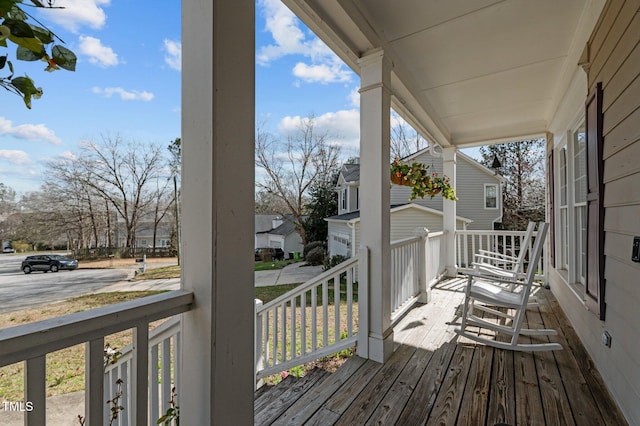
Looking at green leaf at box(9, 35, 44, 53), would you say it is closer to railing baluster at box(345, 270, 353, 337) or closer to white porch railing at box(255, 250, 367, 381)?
white porch railing at box(255, 250, 367, 381)

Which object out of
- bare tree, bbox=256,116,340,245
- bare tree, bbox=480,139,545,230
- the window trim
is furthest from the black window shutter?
bare tree, bbox=480,139,545,230

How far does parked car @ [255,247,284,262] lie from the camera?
31.7 ft

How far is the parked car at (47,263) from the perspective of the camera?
0.75 metres

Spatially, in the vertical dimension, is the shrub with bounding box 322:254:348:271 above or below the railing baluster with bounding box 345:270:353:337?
below

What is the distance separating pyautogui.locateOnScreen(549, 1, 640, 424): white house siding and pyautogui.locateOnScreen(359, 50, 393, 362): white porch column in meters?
1.40

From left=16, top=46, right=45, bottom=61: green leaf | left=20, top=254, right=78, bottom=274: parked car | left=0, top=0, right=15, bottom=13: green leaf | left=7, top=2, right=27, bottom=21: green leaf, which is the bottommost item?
left=20, top=254, right=78, bottom=274: parked car

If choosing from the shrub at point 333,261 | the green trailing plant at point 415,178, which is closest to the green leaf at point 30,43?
the green trailing plant at point 415,178

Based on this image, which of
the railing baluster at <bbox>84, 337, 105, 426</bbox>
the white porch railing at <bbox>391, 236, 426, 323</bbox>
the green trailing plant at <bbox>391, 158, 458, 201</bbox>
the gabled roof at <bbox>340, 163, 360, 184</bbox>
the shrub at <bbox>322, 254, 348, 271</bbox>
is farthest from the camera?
the gabled roof at <bbox>340, 163, 360, 184</bbox>

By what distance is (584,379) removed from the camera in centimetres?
210

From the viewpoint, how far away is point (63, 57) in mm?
670

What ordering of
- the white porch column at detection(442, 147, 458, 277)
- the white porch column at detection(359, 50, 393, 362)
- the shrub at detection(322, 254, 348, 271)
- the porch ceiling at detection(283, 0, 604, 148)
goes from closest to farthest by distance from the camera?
the porch ceiling at detection(283, 0, 604, 148), the white porch column at detection(359, 50, 393, 362), the white porch column at detection(442, 147, 458, 277), the shrub at detection(322, 254, 348, 271)

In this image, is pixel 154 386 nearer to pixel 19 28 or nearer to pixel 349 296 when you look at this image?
pixel 19 28

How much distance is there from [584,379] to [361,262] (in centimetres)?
172

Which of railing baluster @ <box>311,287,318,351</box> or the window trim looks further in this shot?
railing baluster @ <box>311,287,318,351</box>
